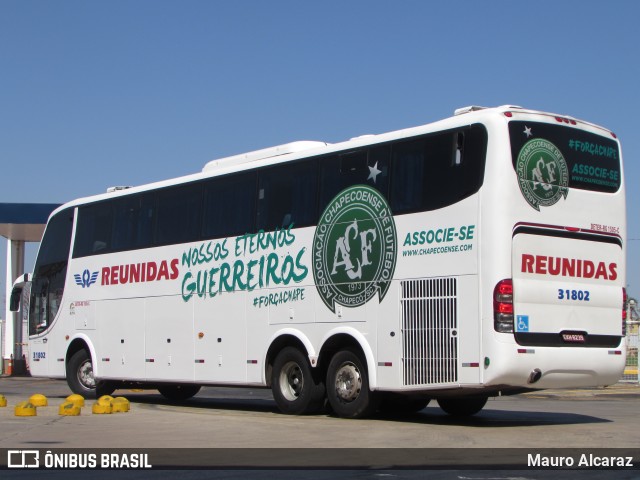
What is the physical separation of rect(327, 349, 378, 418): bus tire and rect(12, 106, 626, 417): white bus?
0.03 metres

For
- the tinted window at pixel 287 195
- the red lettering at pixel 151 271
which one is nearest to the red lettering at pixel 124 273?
the red lettering at pixel 151 271

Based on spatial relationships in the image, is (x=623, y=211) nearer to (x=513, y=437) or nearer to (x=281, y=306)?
(x=513, y=437)

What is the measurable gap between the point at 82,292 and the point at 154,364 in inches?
111

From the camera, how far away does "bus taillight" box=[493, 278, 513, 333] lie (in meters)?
12.5

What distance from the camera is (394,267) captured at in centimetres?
1398

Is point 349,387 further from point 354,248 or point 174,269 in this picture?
point 174,269

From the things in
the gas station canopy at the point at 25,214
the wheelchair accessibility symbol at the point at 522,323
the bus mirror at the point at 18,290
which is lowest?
the wheelchair accessibility symbol at the point at 522,323

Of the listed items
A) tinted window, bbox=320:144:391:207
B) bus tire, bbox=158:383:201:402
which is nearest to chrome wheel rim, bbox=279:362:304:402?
tinted window, bbox=320:144:391:207

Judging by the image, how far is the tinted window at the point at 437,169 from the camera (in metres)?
13.0

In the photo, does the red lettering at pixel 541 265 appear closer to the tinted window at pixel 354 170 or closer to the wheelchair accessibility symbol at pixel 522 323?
the wheelchair accessibility symbol at pixel 522 323

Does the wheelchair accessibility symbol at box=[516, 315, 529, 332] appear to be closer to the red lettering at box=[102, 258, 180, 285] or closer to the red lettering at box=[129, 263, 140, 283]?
the red lettering at box=[102, 258, 180, 285]

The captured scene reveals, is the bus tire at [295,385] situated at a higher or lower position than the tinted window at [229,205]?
lower

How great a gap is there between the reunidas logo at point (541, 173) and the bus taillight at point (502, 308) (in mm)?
1165

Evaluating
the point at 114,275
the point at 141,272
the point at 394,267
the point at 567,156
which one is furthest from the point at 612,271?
the point at 114,275
